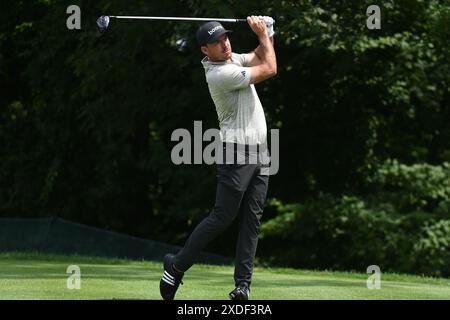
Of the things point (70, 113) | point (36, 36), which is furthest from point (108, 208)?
point (36, 36)

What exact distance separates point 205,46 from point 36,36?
13.5 m

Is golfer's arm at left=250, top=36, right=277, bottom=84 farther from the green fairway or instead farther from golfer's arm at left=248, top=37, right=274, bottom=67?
the green fairway

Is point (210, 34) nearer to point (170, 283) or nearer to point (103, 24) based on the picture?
point (103, 24)

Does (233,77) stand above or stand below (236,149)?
above

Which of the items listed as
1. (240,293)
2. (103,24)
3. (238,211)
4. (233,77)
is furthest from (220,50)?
(240,293)

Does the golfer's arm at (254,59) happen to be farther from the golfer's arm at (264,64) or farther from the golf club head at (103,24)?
the golf club head at (103,24)

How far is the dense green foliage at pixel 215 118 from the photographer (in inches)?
675

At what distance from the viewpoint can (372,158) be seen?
19.0 metres

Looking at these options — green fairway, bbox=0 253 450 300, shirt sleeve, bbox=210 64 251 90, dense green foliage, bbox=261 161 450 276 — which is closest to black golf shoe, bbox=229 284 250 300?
green fairway, bbox=0 253 450 300

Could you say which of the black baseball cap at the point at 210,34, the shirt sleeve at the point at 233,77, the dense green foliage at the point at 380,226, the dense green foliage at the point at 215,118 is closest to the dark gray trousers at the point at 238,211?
the shirt sleeve at the point at 233,77

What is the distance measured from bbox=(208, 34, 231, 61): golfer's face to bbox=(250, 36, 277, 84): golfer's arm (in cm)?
22

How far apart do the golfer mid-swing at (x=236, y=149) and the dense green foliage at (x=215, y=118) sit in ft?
28.1

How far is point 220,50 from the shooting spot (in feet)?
23.8

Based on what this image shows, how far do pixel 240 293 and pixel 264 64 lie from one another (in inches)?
60.8
